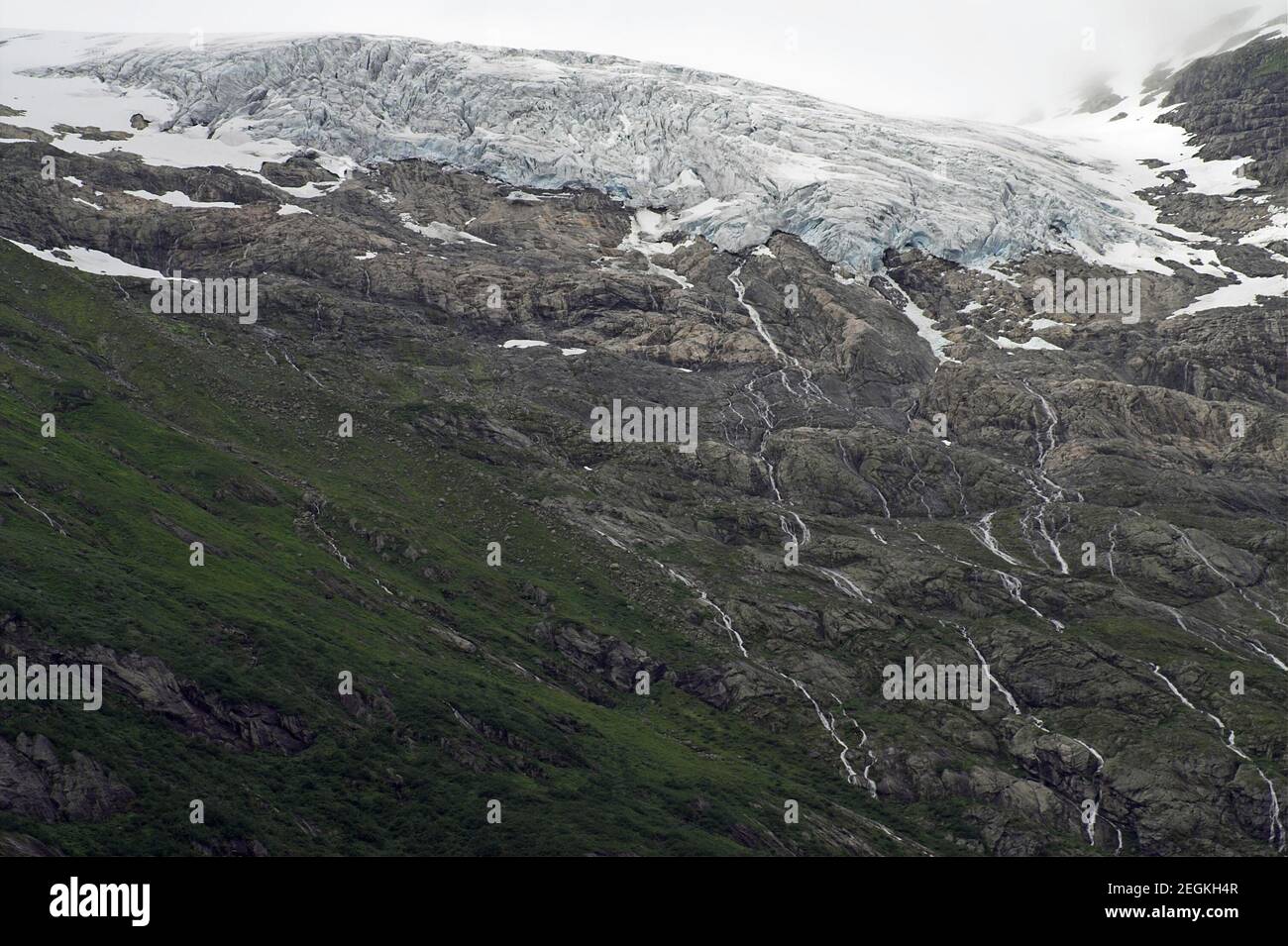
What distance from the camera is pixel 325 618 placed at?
11231cm

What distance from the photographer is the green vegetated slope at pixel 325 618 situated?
8462 centimetres

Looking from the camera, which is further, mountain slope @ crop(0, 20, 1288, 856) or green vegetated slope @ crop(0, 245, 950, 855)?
mountain slope @ crop(0, 20, 1288, 856)

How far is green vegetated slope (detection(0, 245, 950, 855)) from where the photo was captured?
84625mm

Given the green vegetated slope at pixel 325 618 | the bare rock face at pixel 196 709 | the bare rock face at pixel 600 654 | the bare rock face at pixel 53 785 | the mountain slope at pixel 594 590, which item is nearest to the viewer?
the bare rock face at pixel 53 785

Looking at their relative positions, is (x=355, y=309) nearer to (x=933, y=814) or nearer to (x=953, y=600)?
(x=953, y=600)

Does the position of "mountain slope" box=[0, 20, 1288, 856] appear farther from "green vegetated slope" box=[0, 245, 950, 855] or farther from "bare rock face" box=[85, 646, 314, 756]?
"green vegetated slope" box=[0, 245, 950, 855]

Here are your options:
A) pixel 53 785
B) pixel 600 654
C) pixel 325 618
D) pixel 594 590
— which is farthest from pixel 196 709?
pixel 594 590

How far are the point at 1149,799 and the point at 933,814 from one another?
69.8ft

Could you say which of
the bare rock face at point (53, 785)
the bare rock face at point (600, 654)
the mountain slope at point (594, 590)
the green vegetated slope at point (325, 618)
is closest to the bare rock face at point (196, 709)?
the mountain slope at point (594, 590)

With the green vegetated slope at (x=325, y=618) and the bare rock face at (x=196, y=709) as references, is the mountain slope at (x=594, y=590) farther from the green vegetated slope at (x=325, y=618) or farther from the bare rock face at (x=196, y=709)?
the green vegetated slope at (x=325, y=618)

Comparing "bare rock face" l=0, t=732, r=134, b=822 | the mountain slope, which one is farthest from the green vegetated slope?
"bare rock face" l=0, t=732, r=134, b=822

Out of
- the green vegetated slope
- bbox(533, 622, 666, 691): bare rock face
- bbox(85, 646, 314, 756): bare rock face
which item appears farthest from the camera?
bbox(533, 622, 666, 691): bare rock face

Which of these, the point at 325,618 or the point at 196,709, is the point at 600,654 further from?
the point at 196,709
